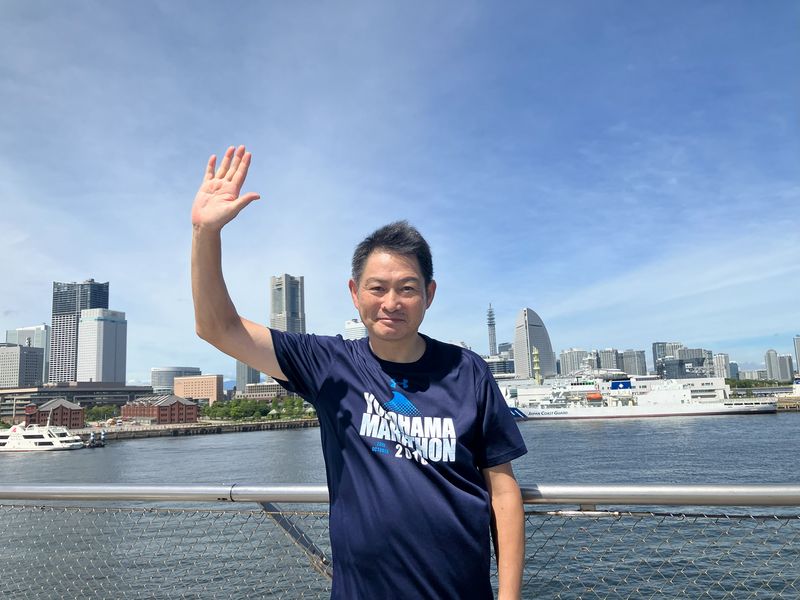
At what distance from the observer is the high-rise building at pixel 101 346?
184m

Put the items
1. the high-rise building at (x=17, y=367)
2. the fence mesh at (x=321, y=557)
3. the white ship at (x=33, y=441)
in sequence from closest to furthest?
the fence mesh at (x=321, y=557) → the white ship at (x=33, y=441) → the high-rise building at (x=17, y=367)

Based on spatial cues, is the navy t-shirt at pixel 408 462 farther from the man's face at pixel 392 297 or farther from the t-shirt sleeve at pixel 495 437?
the man's face at pixel 392 297

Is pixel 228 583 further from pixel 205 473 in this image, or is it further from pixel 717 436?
pixel 717 436

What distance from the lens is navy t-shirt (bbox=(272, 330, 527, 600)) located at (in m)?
1.58

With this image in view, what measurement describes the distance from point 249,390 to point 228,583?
516ft

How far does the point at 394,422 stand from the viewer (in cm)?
170

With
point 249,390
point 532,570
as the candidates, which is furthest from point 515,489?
point 249,390

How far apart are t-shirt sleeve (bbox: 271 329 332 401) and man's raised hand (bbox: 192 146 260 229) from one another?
16.4 inches

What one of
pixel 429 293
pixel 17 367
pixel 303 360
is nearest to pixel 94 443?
pixel 303 360

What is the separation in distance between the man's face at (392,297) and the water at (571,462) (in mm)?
15529

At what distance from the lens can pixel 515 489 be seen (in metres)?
1.73

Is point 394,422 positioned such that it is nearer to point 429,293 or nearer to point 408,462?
point 408,462

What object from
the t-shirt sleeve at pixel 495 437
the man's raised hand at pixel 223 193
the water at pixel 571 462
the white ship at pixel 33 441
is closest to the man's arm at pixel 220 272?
the man's raised hand at pixel 223 193

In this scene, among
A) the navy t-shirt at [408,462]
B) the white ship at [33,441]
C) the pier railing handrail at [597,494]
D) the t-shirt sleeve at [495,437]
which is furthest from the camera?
the white ship at [33,441]
